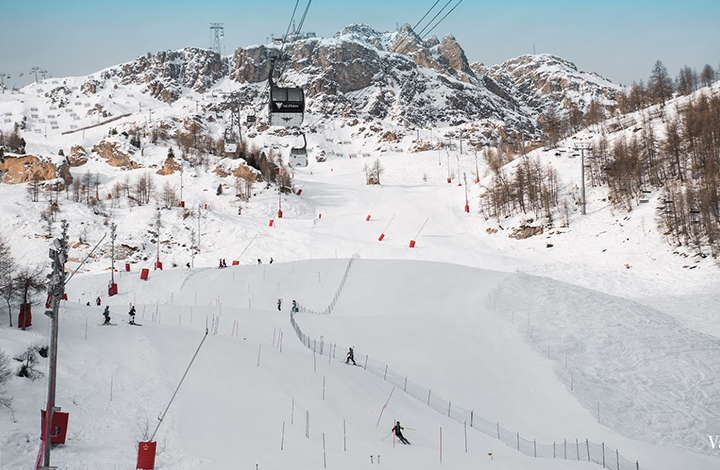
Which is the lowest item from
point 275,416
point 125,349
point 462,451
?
point 462,451

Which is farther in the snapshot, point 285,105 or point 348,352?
point 285,105

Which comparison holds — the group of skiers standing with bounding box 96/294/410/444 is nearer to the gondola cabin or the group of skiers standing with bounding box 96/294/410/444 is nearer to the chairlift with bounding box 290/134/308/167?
the chairlift with bounding box 290/134/308/167

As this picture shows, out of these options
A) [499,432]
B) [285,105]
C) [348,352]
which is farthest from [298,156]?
[499,432]

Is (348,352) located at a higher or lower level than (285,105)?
lower

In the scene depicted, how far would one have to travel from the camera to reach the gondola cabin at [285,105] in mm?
23641

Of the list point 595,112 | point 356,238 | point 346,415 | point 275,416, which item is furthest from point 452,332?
point 595,112

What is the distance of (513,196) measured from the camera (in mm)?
62312

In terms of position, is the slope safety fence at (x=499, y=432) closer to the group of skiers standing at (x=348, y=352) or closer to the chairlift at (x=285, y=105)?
the group of skiers standing at (x=348, y=352)

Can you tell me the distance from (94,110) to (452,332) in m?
186

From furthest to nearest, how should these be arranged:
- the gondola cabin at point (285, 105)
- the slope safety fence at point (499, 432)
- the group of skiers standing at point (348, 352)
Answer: the gondola cabin at point (285, 105), the slope safety fence at point (499, 432), the group of skiers standing at point (348, 352)

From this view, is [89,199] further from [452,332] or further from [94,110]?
[94,110]

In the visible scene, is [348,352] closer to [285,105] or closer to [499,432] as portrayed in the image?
[499,432]

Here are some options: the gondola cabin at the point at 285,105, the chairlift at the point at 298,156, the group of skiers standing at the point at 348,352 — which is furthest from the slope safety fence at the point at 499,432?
the chairlift at the point at 298,156

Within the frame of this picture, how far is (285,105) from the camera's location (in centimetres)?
2381
